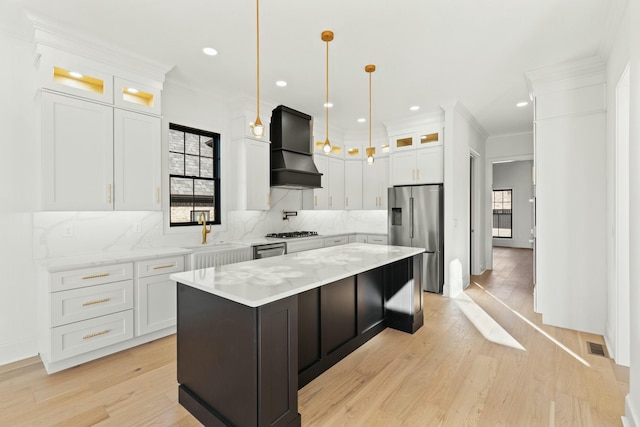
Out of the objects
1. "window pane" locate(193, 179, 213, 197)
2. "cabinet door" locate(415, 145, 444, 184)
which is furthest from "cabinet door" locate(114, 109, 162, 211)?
"cabinet door" locate(415, 145, 444, 184)

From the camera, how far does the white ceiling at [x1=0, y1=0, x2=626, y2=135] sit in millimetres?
2516

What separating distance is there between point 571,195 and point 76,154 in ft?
16.5

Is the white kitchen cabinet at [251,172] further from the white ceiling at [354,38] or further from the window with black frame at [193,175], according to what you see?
the white ceiling at [354,38]

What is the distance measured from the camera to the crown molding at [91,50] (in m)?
2.69

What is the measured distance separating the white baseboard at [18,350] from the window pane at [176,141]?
2.37 meters

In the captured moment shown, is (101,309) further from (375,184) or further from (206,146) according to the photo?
(375,184)

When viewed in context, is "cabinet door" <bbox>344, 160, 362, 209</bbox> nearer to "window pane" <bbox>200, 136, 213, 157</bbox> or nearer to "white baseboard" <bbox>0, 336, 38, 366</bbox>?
"window pane" <bbox>200, 136, 213, 157</bbox>

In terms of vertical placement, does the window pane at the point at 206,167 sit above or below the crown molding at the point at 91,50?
below

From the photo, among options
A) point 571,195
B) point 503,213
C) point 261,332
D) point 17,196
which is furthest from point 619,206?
point 503,213

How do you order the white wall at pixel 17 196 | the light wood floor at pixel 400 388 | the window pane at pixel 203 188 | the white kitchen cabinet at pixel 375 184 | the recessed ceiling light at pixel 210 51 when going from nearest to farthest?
the light wood floor at pixel 400 388, the white wall at pixel 17 196, the recessed ceiling light at pixel 210 51, the window pane at pixel 203 188, the white kitchen cabinet at pixel 375 184

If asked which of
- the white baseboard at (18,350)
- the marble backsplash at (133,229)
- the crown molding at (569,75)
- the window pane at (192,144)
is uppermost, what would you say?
the crown molding at (569,75)

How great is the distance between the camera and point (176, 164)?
13.0ft

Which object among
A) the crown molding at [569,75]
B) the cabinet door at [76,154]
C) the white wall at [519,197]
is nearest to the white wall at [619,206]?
the crown molding at [569,75]

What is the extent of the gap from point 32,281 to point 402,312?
3.62 m
